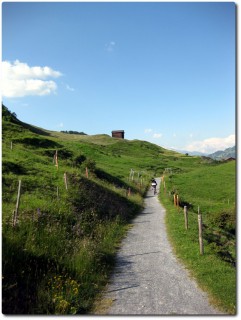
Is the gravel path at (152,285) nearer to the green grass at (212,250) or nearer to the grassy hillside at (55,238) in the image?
the green grass at (212,250)

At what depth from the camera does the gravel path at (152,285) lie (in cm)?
954

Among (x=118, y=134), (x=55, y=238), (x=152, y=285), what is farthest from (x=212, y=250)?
(x=118, y=134)

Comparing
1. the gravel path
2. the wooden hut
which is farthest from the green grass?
the wooden hut

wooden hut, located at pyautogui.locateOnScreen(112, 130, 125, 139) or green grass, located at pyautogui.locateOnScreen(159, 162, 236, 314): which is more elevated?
wooden hut, located at pyautogui.locateOnScreen(112, 130, 125, 139)

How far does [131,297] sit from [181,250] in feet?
20.7

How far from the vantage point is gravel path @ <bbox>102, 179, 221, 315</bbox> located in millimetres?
9539

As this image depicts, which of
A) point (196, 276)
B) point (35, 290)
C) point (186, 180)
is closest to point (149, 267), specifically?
point (196, 276)

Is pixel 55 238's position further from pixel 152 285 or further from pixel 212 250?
pixel 212 250

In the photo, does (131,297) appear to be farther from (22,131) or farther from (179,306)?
(22,131)

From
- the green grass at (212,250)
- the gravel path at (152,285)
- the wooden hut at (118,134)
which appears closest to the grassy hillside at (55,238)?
the green grass at (212,250)

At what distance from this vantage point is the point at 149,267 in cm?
1365

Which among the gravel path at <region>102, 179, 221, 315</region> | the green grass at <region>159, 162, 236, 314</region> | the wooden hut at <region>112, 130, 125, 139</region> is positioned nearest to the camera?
A: the gravel path at <region>102, 179, 221, 315</region>

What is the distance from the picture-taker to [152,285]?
11.5 metres

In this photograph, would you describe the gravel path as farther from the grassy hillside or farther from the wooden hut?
the wooden hut
